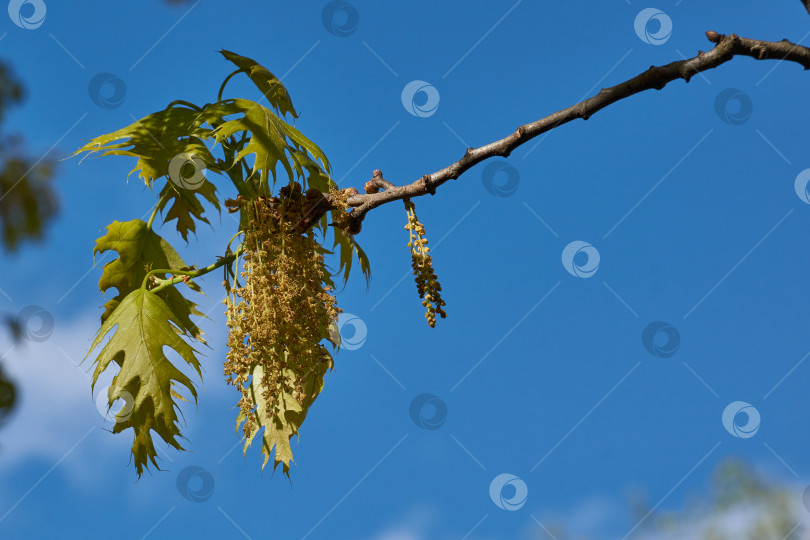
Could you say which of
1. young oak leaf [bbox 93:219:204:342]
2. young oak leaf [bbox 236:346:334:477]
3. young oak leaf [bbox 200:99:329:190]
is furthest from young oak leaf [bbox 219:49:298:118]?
young oak leaf [bbox 236:346:334:477]

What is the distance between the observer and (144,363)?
2.45 meters

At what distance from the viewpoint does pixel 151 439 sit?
2.57m

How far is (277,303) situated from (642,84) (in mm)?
1252

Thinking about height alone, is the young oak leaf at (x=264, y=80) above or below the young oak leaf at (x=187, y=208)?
above

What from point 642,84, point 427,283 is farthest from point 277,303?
point 642,84

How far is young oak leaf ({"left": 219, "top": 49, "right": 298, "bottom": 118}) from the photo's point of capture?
2.62m

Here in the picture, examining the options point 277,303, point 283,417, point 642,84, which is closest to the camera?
point 642,84

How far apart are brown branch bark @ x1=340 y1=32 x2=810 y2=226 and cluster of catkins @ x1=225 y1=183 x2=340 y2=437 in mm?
529

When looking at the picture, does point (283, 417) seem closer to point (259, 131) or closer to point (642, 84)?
point (259, 131)

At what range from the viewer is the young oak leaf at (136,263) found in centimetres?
275

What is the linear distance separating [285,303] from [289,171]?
45 centimetres

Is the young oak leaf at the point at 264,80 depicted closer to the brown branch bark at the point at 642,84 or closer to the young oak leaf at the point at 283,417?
the brown branch bark at the point at 642,84

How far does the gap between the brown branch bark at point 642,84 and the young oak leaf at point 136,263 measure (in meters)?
1.22

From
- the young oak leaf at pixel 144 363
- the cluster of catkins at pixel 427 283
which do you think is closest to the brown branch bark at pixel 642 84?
the cluster of catkins at pixel 427 283
